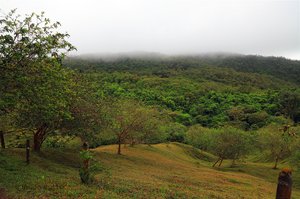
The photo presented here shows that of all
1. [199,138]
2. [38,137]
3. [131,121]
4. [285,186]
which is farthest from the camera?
[199,138]

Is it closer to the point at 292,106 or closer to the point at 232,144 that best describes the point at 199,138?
the point at 232,144

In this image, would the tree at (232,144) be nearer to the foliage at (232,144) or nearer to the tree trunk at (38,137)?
the foliage at (232,144)

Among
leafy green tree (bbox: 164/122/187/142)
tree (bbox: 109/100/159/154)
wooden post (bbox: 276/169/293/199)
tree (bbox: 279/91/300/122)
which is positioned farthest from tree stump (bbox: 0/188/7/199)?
tree (bbox: 279/91/300/122)

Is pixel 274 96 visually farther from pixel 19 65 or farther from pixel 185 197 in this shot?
pixel 19 65

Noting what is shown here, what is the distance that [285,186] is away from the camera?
3.51 m

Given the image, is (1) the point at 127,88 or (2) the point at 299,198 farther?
(1) the point at 127,88

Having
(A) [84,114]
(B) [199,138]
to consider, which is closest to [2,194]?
(A) [84,114]

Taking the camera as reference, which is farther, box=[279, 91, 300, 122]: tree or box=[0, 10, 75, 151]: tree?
box=[279, 91, 300, 122]: tree

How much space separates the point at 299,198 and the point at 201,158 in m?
41.6

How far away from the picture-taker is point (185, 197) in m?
21.7

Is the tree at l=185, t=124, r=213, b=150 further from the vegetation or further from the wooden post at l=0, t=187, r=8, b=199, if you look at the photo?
the wooden post at l=0, t=187, r=8, b=199

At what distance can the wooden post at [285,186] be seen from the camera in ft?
11.2

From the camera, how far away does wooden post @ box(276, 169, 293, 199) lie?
3423 millimetres

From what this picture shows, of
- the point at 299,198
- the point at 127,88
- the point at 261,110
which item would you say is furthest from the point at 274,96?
the point at 299,198
